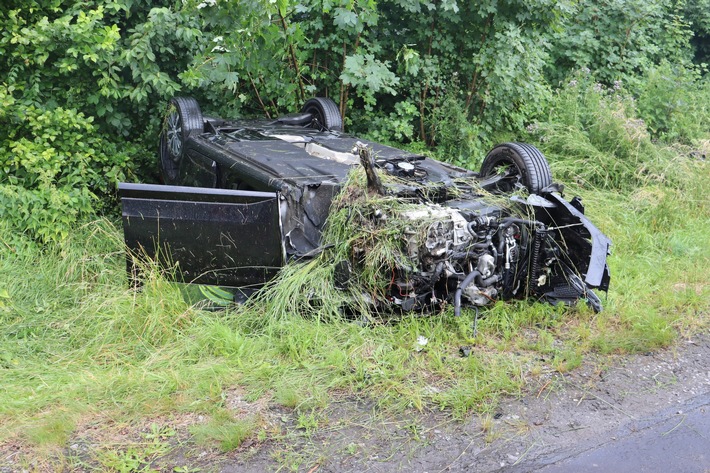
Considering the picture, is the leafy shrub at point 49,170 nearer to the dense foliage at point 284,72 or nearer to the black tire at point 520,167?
the dense foliage at point 284,72

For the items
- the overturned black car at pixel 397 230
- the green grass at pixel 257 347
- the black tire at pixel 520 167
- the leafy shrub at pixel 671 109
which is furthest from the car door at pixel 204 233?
the leafy shrub at pixel 671 109

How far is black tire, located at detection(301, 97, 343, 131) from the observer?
22.9 feet

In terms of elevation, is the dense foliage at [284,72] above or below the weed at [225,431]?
above

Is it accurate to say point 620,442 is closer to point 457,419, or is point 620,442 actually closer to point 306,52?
point 457,419

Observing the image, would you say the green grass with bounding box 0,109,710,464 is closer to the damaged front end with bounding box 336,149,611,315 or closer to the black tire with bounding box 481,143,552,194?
the damaged front end with bounding box 336,149,611,315

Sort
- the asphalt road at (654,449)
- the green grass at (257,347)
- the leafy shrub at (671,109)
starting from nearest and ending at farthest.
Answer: the asphalt road at (654,449)
the green grass at (257,347)
the leafy shrub at (671,109)

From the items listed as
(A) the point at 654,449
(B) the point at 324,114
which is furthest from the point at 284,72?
(A) the point at 654,449

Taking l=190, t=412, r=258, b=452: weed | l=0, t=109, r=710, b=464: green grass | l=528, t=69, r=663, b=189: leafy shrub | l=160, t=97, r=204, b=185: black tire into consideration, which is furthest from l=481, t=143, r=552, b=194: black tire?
l=190, t=412, r=258, b=452: weed

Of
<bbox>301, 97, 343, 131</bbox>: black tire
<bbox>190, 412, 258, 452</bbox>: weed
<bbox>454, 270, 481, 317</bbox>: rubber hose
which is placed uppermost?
<bbox>301, 97, 343, 131</bbox>: black tire

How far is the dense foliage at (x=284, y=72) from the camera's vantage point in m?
6.53

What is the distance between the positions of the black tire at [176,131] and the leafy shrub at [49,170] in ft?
2.40

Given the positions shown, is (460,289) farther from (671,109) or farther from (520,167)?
(671,109)

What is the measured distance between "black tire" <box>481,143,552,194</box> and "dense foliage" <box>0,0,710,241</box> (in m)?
2.07

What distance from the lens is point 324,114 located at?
7047 mm
